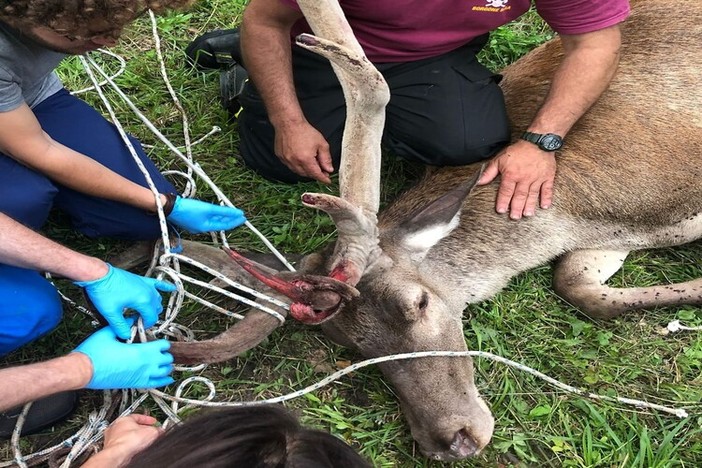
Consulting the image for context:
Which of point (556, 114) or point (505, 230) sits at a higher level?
point (556, 114)

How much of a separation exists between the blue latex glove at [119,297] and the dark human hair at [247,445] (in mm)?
1404

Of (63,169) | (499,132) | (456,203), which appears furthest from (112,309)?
(499,132)

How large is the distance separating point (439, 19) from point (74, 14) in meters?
1.99

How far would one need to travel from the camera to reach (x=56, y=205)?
397 cm

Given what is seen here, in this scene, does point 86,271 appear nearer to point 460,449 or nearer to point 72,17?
point 72,17

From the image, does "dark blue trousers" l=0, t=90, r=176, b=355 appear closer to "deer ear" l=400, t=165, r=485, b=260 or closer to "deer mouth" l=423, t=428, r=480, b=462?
"deer ear" l=400, t=165, r=485, b=260

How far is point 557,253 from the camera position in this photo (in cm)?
403

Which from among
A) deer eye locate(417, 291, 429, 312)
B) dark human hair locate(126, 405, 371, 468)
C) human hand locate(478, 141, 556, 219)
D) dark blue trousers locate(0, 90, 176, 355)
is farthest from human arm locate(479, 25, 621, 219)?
dark human hair locate(126, 405, 371, 468)

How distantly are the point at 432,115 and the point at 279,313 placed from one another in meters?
1.57

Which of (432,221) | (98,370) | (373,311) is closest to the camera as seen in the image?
(98,370)

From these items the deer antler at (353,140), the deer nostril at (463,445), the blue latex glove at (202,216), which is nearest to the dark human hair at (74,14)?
the deer antler at (353,140)

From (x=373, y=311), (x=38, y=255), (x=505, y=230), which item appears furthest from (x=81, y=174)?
(x=505, y=230)

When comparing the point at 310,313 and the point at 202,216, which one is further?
the point at 202,216

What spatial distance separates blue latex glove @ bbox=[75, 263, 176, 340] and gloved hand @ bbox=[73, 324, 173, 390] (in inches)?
3.6
